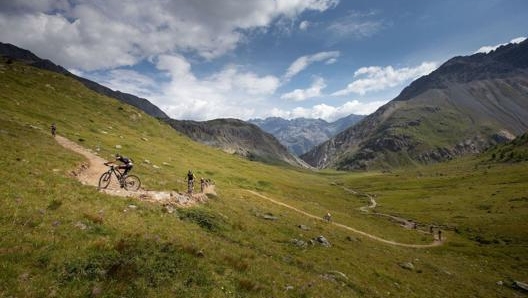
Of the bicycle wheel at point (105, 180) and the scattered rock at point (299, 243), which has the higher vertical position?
the bicycle wheel at point (105, 180)

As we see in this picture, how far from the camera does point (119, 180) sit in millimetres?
31438

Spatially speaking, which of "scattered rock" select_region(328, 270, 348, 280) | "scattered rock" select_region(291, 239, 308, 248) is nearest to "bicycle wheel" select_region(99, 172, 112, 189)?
"scattered rock" select_region(291, 239, 308, 248)

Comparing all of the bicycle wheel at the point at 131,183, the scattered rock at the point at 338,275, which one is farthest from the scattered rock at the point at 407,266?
the bicycle wheel at the point at 131,183

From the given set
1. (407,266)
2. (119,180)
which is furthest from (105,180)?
(407,266)

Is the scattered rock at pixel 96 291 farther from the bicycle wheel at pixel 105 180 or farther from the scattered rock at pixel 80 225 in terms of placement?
the bicycle wheel at pixel 105 180

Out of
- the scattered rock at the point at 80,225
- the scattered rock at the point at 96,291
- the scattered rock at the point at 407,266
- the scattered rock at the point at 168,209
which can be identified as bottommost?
the scattered rock at the point at 407,266

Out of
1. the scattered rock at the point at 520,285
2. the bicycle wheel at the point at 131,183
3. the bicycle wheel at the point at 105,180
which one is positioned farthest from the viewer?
the scattered rock at the point at 520,285

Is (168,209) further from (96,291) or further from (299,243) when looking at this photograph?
(299,243)

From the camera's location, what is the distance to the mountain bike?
99.6 feet

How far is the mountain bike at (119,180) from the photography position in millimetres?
30344

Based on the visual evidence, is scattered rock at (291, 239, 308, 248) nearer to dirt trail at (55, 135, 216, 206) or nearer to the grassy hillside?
the grassy hillside

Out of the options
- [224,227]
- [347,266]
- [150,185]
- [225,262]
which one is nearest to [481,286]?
[347,266]

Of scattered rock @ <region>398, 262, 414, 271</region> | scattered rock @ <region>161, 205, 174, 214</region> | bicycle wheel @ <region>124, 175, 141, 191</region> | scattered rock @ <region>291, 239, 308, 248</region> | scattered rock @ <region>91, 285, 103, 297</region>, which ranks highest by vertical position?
bicycle wheel @ <region>124, 175, 141, 191</region>

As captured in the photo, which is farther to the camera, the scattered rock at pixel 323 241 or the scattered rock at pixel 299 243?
the scattered rock at pixel 323 241
